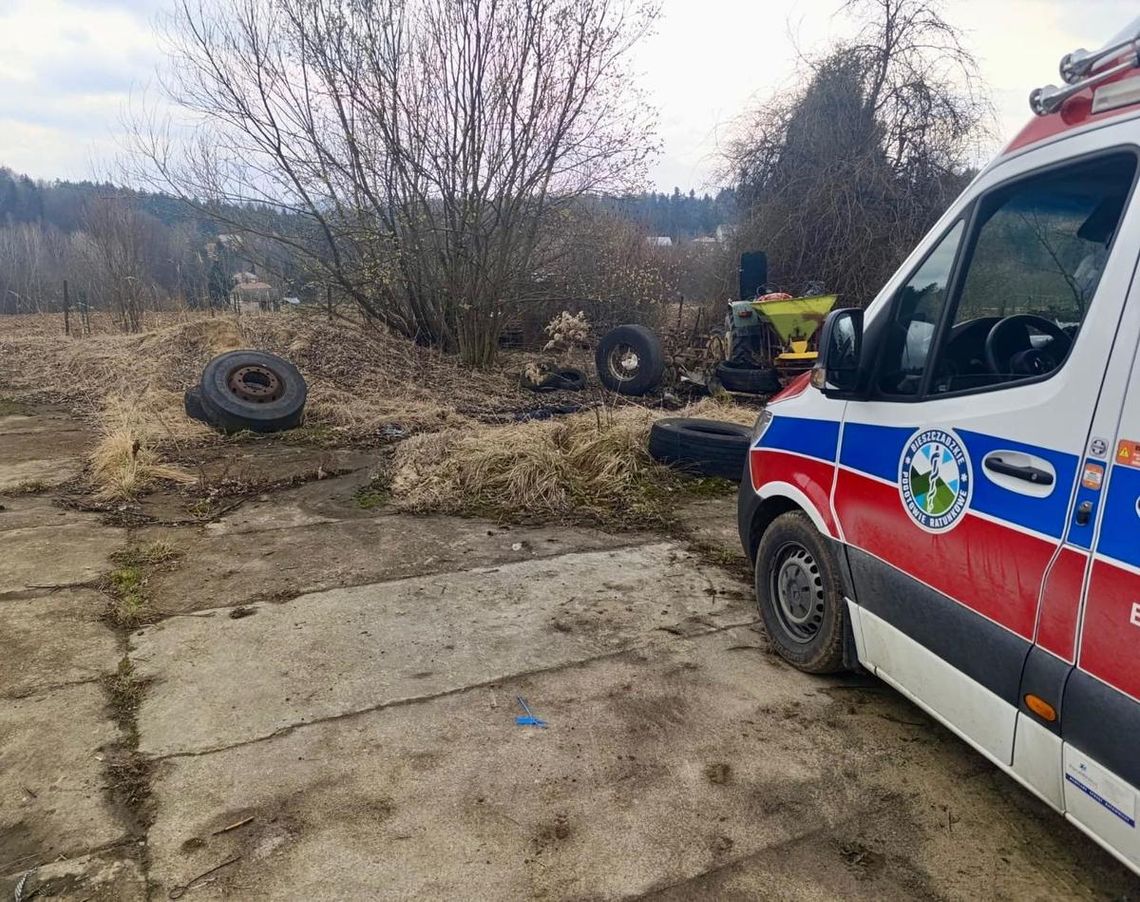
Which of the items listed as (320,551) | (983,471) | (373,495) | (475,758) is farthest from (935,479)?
(373,495)

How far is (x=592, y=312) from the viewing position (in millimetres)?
16281

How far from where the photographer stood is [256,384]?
9.23 m

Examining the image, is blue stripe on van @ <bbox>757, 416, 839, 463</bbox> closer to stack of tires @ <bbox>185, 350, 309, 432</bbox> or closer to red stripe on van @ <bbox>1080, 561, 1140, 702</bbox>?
red stripe on van @ <bbox>1080, 561, 1140, 702</bbox>

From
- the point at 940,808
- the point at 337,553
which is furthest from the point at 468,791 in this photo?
the point at 337,553

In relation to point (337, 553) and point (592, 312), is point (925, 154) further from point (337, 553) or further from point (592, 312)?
point (337, 553)

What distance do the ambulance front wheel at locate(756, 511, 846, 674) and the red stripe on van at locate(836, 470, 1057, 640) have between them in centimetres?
31

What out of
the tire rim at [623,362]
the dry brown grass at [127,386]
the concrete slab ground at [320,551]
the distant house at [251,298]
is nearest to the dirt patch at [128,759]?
the concrete slab ground at [320,551]

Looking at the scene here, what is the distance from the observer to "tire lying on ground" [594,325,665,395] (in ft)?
37.7

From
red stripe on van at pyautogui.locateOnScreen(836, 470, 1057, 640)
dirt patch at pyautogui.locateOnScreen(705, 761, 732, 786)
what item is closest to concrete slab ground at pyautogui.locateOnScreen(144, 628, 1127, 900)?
dirt patch at pyautogui.locateOnScreen(705, 761, 732, 786)

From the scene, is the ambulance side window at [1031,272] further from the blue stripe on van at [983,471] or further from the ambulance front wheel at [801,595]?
the ambulance front wheel at [801,595]

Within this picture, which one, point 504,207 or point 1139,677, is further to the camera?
point 504,207

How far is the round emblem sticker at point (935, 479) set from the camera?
7.46ft

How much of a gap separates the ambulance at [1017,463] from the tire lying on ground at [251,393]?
730cm

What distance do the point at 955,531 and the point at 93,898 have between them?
287cm
